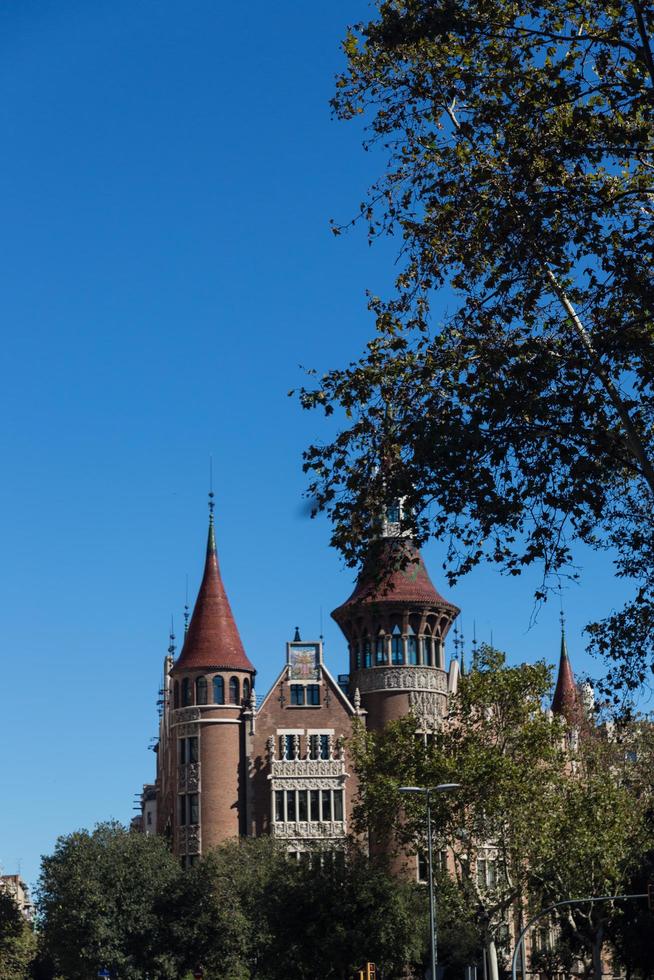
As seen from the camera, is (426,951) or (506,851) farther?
(426,951)

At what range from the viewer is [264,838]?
68.7 meters

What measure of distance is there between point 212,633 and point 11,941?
19673 mm

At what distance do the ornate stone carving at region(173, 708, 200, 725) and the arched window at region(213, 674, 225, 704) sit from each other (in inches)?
41.0

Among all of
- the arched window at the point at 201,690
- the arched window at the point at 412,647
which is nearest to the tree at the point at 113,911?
the arched window at the point at 201,690

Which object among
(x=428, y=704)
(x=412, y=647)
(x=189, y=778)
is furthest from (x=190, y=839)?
(x=412, y=647)

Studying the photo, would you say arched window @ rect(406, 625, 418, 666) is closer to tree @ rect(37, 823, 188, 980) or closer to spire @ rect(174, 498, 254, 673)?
spire @ rect(174, 498, 254, 673)

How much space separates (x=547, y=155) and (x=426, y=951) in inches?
1803

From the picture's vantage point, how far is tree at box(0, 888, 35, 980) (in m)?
78.5

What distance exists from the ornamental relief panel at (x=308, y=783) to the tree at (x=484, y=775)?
1678 cm

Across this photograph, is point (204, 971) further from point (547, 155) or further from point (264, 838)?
point (547, 155)

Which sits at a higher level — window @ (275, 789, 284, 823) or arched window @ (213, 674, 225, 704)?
→ arched window @ (213, 674, 225, 704)

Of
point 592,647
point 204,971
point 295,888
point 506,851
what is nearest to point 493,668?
point 506,851

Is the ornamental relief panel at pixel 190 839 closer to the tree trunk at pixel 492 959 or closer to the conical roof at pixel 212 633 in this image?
the conical roof at pixel 212 633

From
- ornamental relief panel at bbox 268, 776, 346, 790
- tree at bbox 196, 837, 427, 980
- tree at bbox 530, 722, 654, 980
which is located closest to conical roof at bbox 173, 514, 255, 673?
ornamental relief panel at bbox 268, 776, 346, 790
